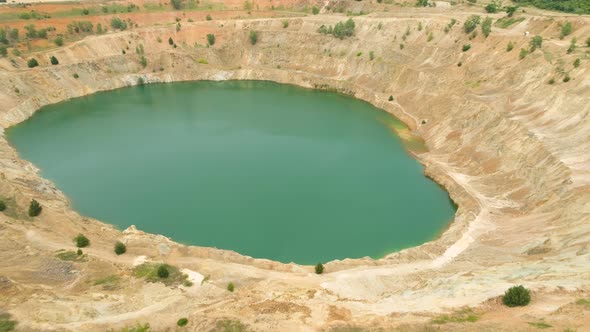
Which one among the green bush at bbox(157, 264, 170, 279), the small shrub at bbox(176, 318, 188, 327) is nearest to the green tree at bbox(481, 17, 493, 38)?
the green bush at bbox(157, 264, 170, 279)

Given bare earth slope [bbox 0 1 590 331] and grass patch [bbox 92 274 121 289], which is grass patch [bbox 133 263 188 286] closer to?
bare earth slope [bbox 0 1 590 331]

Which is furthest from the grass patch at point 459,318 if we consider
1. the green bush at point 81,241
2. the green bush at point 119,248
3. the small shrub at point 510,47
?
the small shrub at point 510,47

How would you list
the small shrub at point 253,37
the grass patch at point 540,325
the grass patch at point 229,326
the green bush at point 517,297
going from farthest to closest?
the small shrub at point 253,37 → the grass patch at point 229,326 → the green bush at point 517,297 → the grass patch at point 540,325

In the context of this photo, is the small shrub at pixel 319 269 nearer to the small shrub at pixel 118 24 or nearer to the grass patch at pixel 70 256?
the grass patch at pixel 70 256

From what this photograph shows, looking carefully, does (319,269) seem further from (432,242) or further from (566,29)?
(566,29)

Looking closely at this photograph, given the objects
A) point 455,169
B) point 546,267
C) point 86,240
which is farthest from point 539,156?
point 86,240

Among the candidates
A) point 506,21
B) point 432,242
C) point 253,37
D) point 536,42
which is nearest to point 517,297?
point 432,242

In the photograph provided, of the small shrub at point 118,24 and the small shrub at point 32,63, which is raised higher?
the small shrub at point 118,24
